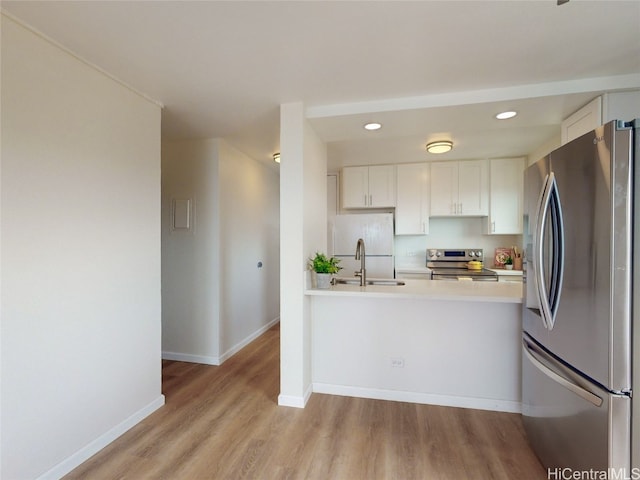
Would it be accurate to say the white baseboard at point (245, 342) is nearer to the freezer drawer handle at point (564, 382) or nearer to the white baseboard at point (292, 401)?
the white baseboard at point (292, 401)

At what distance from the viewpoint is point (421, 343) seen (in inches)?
95.0

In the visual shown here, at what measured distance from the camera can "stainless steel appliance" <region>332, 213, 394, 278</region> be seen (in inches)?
155

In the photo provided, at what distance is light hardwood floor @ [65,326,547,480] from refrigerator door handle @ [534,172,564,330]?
93cm

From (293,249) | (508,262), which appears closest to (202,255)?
(293,249)

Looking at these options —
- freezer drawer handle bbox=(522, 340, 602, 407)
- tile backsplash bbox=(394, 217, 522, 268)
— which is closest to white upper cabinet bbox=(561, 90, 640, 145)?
freezer drawer handle bbox=(522, 340, 602, 407)

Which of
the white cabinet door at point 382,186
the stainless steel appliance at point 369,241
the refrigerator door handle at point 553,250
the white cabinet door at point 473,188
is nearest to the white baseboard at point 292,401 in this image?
the refrigerator door handle at point 553,250

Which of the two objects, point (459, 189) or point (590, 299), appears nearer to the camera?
point (590, 299)

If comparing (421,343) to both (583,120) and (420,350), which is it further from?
(583,120)

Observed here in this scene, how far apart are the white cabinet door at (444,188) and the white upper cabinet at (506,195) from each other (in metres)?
0.43

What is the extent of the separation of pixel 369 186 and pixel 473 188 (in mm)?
1356

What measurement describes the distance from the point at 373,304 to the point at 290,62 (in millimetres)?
1836

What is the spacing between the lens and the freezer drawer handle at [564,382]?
1.27 meters

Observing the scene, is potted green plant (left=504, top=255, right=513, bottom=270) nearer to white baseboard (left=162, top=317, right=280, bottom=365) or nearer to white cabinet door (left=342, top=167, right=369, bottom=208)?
white cabinet door (left=342, top=167, right=369, bottom=208)

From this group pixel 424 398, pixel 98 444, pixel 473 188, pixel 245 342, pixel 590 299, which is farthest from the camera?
pixel 473 188
